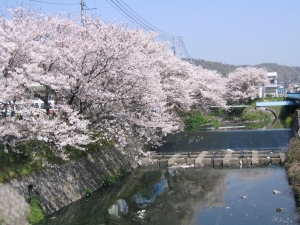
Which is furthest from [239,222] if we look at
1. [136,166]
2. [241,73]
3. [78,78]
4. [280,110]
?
[241,73]

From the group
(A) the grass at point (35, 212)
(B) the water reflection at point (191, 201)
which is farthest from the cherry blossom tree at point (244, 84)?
(A) the grass at point (35, 212)

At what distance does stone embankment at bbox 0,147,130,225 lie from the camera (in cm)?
1229

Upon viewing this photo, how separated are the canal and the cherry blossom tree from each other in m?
43.4

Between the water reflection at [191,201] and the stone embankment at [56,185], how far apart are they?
55 cm

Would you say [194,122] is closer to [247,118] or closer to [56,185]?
[247,118]

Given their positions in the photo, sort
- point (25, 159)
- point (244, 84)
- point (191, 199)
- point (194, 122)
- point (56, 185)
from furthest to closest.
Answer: point (244, 84) < point (194, 122) < point (191, 199) < point (56, 185) < point (25, 159)

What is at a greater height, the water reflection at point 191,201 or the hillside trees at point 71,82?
the hillside trees at point 71,82

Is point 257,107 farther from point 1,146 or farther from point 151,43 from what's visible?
point 1,146

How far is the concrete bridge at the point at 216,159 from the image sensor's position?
75.7ft

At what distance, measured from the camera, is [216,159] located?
23500mm

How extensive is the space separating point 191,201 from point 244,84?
5270cm

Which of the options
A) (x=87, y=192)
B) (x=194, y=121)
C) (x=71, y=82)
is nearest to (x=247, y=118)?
(x=194, y=121)

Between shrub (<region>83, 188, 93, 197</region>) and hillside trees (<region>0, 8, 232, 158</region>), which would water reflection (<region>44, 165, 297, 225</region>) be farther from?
hillside trees (<region>0, 8, 232, 158</region>)

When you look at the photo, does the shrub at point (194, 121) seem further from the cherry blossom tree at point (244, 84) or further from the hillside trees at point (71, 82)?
the cherry blossom tree at point (244, 84)
